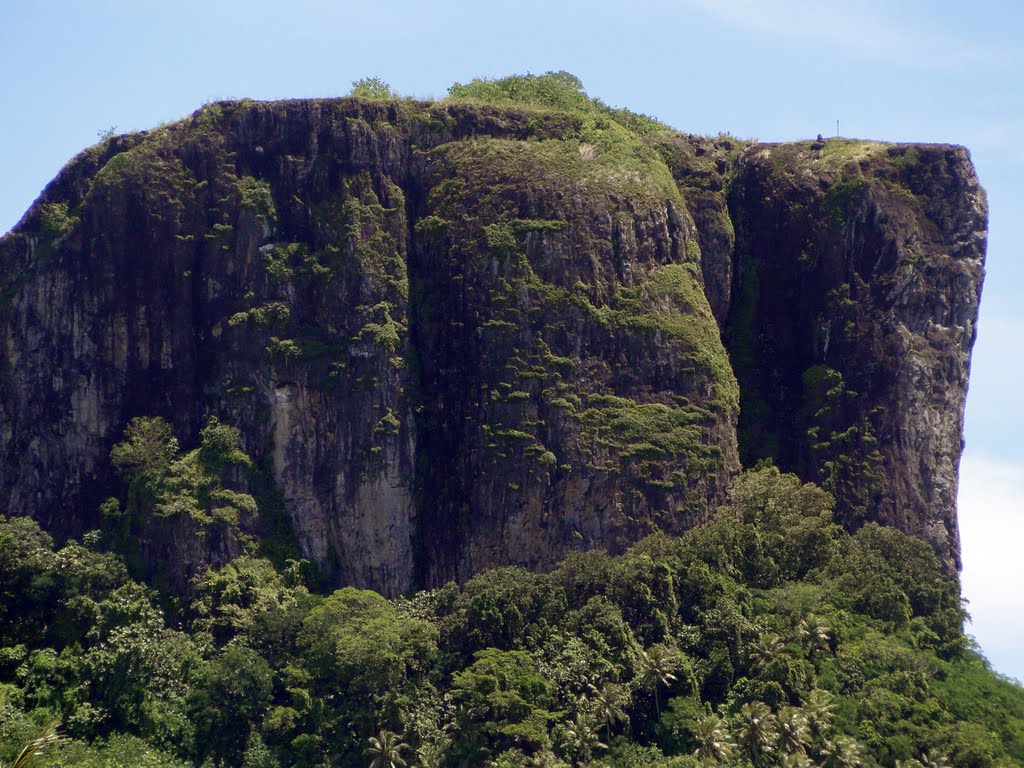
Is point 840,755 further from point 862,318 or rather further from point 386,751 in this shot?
point 862,318

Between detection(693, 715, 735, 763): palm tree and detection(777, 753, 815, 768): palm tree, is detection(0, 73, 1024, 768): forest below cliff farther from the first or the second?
detection(777, 753, 815, 768): palm tree

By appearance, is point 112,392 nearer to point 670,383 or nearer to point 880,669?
point 670,383

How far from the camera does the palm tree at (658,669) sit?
201ft

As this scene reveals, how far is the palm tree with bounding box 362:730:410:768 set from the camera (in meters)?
59.5

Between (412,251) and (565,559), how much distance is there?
1761 cm

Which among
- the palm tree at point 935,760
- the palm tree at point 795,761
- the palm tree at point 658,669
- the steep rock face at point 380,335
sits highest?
the steep rock face at point 380,335

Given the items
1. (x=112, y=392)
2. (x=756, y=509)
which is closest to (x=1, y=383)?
(x=112, y=392)

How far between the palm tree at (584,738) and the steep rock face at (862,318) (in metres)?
18.8

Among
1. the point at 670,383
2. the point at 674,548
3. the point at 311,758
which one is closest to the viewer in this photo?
the point at 311,758

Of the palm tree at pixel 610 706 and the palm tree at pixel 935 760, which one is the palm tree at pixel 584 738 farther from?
the palm tree at pixel 935 760

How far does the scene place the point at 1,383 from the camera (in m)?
72.6

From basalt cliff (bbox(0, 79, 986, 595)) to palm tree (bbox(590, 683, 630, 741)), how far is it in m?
9.23

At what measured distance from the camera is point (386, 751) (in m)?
59.6

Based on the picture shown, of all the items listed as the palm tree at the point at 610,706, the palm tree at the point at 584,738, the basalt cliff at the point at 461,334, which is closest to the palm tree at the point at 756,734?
the palm tree at the point at 610,706
